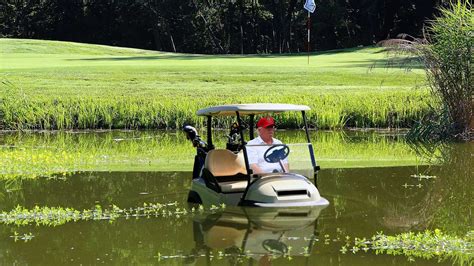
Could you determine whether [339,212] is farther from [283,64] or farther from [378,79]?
[283,64]

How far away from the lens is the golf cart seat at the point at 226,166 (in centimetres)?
1065

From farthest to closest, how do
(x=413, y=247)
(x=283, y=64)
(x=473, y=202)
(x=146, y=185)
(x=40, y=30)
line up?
(x=40, y=30), (x=283, y=64), (x=146, y=185), (x=473, y=202), (x=413, y=247)

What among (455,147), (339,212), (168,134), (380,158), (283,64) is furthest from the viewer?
(283,64)

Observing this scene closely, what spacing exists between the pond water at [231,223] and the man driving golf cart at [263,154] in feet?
2.18

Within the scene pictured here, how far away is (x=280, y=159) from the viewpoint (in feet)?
34.3

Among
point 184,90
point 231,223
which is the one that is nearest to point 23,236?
point 231,223

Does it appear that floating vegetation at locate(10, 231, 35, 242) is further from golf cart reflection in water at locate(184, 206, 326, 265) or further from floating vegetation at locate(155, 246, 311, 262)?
golf cart reflection in water at locate(184, 206, 326, 265)

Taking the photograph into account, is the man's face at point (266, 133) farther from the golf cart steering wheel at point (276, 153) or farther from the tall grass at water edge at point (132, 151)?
the tall grass at water edge at point (132, 151)

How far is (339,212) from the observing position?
986 cm

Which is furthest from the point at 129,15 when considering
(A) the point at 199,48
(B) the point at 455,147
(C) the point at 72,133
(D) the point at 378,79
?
(B) the point at 455,147

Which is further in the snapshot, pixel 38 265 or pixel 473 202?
pixel 473 202

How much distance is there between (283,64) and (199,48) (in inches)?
1204

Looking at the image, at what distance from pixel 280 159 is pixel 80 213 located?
2.65 meters

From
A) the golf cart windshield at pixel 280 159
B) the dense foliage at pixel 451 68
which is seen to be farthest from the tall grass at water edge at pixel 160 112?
the golf cart windshield at pixel 280 159
